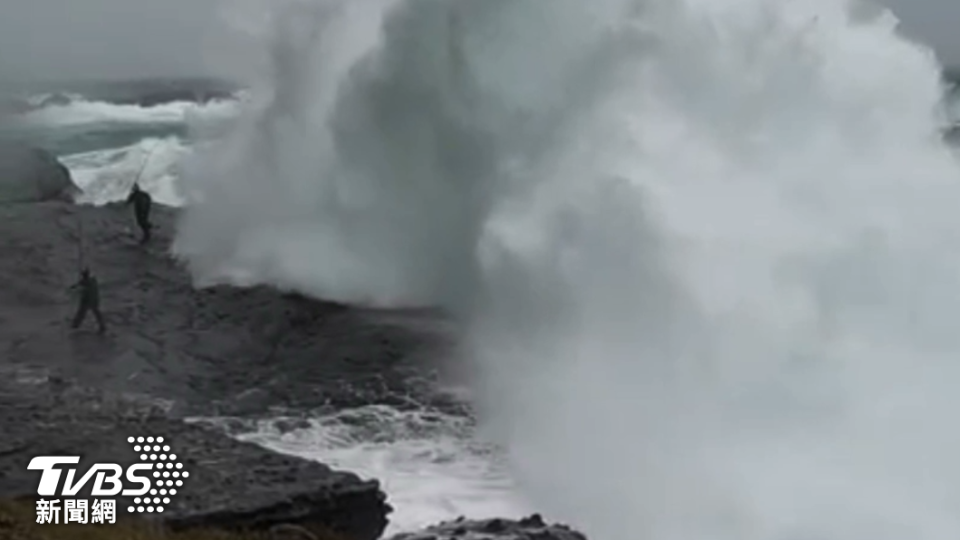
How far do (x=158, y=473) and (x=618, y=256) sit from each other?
872 centimetres

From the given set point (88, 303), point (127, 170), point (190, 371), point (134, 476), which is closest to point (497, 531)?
point (134, 476)

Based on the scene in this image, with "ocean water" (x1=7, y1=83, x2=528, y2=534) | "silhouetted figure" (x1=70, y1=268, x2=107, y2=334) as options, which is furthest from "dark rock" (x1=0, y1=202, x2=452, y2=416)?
"ocean water" (x1=7, y1=83, x2=528, y2=534)

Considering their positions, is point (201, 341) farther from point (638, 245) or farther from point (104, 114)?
point (104, 114)

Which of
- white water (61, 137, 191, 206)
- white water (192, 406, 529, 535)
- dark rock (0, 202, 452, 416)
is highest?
white water (61, 137, 191, 206)

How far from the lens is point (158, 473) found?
11.5 metres

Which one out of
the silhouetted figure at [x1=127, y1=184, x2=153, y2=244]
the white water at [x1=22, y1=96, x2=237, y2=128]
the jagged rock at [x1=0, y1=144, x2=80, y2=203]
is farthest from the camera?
the white water at [x1=22, y1=96, x2=237, y2=128]

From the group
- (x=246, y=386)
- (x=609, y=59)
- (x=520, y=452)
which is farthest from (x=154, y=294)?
(x=520, y=452)

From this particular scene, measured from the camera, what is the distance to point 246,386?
17.5 metres

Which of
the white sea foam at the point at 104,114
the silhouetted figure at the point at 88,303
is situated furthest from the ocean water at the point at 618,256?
the white sea foam at the point at 104,114

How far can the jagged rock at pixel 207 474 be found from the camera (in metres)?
10.8

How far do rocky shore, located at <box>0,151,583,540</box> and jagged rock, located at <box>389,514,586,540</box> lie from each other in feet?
0.07

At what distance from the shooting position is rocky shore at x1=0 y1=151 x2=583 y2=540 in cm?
1116

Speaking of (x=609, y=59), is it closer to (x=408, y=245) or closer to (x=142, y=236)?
(x=408, y=245)

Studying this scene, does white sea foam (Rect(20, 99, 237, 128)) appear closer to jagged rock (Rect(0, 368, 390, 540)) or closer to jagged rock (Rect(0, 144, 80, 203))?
jagged rock (Rect(0, 144, 80, 203))
